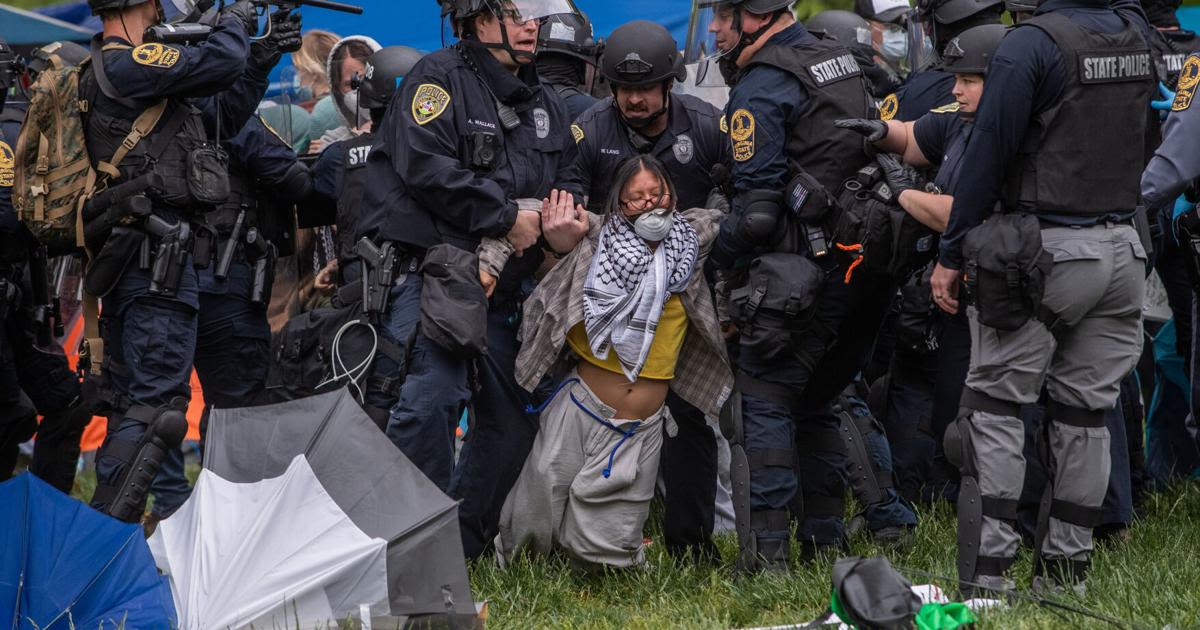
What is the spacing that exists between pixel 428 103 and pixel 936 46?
2268mm

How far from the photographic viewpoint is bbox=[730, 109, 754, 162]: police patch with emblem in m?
5.22

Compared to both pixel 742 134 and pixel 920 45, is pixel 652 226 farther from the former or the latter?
pixel 920 45

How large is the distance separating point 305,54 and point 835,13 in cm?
316

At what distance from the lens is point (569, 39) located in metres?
7.12

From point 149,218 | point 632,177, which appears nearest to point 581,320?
point 632,177

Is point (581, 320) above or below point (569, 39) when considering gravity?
below

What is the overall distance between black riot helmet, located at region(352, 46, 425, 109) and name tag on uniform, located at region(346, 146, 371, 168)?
23 centimetres

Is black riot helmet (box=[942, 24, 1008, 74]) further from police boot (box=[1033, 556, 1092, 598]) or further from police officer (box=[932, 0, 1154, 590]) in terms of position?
police boot (box=[1033, 556, 1092, 598])

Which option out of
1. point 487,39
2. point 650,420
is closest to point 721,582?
point 650,420

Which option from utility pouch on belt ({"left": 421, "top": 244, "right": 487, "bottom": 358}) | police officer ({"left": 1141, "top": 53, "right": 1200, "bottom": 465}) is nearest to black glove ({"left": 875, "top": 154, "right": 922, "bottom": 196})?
police officer ({"left": 1141, "top": 53, "right": 1200, "bottom": 465})

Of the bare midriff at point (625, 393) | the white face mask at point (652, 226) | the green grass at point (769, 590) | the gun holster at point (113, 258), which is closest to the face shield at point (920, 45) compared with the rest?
the white face mask at point (652, 226)

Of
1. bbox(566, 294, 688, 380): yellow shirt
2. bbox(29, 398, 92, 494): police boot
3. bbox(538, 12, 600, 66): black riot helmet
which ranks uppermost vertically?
bbox(538, 12, 600, 66): black riot helmet

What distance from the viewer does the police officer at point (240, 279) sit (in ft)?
20.6

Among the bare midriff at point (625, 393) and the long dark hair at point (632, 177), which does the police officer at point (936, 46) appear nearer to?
the long dark hair at point (632, 177)
